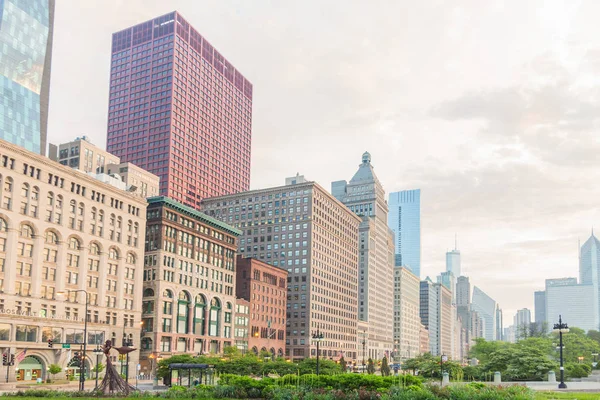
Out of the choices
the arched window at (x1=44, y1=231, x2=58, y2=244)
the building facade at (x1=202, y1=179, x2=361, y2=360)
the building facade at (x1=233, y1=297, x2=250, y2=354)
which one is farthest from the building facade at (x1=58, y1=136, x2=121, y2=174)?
the arched window at (x1=44, y1=231, x2=58, y2=244)

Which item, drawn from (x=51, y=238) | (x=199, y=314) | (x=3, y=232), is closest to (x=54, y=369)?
(x=3, y=232)

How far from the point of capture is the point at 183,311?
425 feet

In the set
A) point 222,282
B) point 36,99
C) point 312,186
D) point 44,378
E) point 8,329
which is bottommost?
point 44,378

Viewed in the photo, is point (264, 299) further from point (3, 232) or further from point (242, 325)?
point (3, 232)

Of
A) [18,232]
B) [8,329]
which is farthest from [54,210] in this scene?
[8,329]

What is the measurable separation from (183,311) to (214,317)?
12.9 metres

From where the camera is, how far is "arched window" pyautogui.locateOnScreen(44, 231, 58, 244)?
98562mm

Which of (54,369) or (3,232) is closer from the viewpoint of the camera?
(54,369)

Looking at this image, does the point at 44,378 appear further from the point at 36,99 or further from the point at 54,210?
the point at 36,99

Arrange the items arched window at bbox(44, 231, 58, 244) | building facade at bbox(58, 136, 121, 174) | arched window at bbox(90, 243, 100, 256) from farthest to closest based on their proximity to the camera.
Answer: building facade at bbox(58, 136, 121, 174) → arched window at bbox(90, 243, 100, 256) → arched window at bbox(44, 231, 58, 244)

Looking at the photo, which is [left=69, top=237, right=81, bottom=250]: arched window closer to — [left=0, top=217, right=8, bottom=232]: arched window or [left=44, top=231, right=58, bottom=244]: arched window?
[left=44, top=231, right=58, bottom=244]: arched window

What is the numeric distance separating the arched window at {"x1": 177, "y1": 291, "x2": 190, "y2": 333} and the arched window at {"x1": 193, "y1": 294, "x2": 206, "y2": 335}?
310 centimetres

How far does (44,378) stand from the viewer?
91.3m

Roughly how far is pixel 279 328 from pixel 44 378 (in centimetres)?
9094
